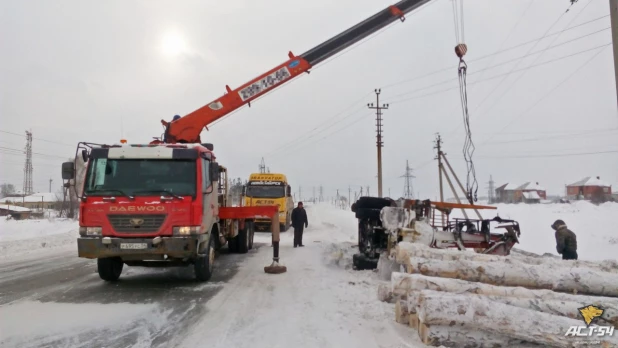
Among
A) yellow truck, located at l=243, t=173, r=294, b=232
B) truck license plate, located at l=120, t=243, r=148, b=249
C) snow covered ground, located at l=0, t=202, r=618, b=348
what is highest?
yellow truck, located at l=243, t=173, r=294, b=232

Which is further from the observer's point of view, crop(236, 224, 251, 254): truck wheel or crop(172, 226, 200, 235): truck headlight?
crop(236, 224, 251, 254): truck wheel

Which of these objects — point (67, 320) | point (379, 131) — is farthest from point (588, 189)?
point (67, 320)

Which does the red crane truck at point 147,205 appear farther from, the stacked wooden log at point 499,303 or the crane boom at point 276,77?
the stacked wooden log at point 499,303

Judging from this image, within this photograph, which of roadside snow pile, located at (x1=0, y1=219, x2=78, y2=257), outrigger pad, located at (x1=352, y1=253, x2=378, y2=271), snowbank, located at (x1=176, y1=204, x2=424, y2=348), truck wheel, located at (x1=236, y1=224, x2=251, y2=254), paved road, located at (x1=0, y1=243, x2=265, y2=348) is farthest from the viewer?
roadside snow pile, located at (x1=0, y1=219, x2=78, y2=257)

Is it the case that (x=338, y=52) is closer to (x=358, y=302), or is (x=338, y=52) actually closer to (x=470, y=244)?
(x=470, y=244)

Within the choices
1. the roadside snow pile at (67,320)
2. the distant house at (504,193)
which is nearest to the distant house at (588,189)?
the distant house at (504,193)

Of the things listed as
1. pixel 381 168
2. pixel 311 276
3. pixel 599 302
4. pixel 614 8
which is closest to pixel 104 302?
pixel 311 276

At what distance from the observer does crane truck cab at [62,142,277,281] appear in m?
6.81

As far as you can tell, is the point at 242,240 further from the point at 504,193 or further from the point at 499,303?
the point at 504,193

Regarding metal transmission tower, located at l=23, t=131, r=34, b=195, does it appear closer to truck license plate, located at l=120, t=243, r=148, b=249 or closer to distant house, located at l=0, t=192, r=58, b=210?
distant house, located at l=0, t=192, r=58, b=210

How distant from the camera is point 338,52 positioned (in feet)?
36.1

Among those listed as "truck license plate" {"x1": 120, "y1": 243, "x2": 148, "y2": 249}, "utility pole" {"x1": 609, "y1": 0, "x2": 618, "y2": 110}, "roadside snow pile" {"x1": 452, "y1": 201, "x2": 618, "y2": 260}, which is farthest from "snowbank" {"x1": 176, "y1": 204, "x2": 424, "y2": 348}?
"roadside snow pile" {"x1": 452, "y1": 201, "x2": 618, "y2": 260}

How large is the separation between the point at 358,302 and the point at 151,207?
3.69 metres

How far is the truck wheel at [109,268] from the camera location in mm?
7822
